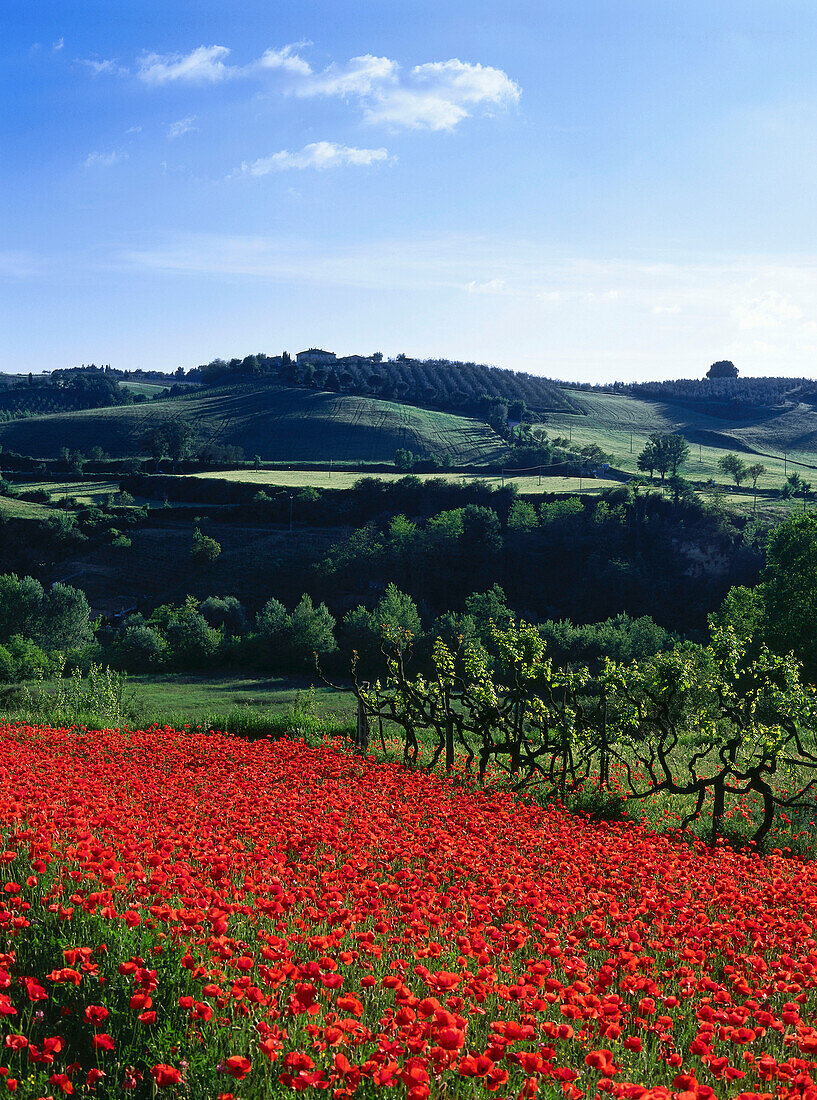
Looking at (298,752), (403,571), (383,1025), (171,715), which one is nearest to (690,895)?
→ (383,1025)

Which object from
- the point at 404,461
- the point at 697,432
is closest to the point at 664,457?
the point at 404,461

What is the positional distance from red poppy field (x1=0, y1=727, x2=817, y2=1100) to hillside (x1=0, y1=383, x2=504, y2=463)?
122693 mm

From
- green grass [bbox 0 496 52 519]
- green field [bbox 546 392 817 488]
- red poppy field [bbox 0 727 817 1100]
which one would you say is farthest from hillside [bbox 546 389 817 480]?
red poppy field [bbox 0 727 817 1100]

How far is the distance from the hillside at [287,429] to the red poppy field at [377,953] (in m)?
123

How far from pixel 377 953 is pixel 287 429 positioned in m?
154

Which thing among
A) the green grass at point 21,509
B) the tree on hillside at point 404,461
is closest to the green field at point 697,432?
the tree on hillside at point 404,461

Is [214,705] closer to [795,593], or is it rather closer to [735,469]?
[795,593]

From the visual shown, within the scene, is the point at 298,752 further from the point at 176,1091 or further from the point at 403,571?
the point at 403,571

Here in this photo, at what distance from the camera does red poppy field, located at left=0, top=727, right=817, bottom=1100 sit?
4359mm

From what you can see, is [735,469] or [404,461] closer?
[735,469]

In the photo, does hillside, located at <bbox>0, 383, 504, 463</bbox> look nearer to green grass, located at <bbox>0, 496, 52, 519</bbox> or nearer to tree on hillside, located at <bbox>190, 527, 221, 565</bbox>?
green grass, located at <bbox>0, 496, 52, 519</bbox>

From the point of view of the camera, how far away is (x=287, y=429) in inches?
6112

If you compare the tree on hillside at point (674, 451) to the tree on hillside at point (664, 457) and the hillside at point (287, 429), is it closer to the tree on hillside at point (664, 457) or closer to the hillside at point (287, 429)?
the tree on hillside at point (664, 457)

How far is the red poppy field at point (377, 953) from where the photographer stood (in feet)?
14.3
